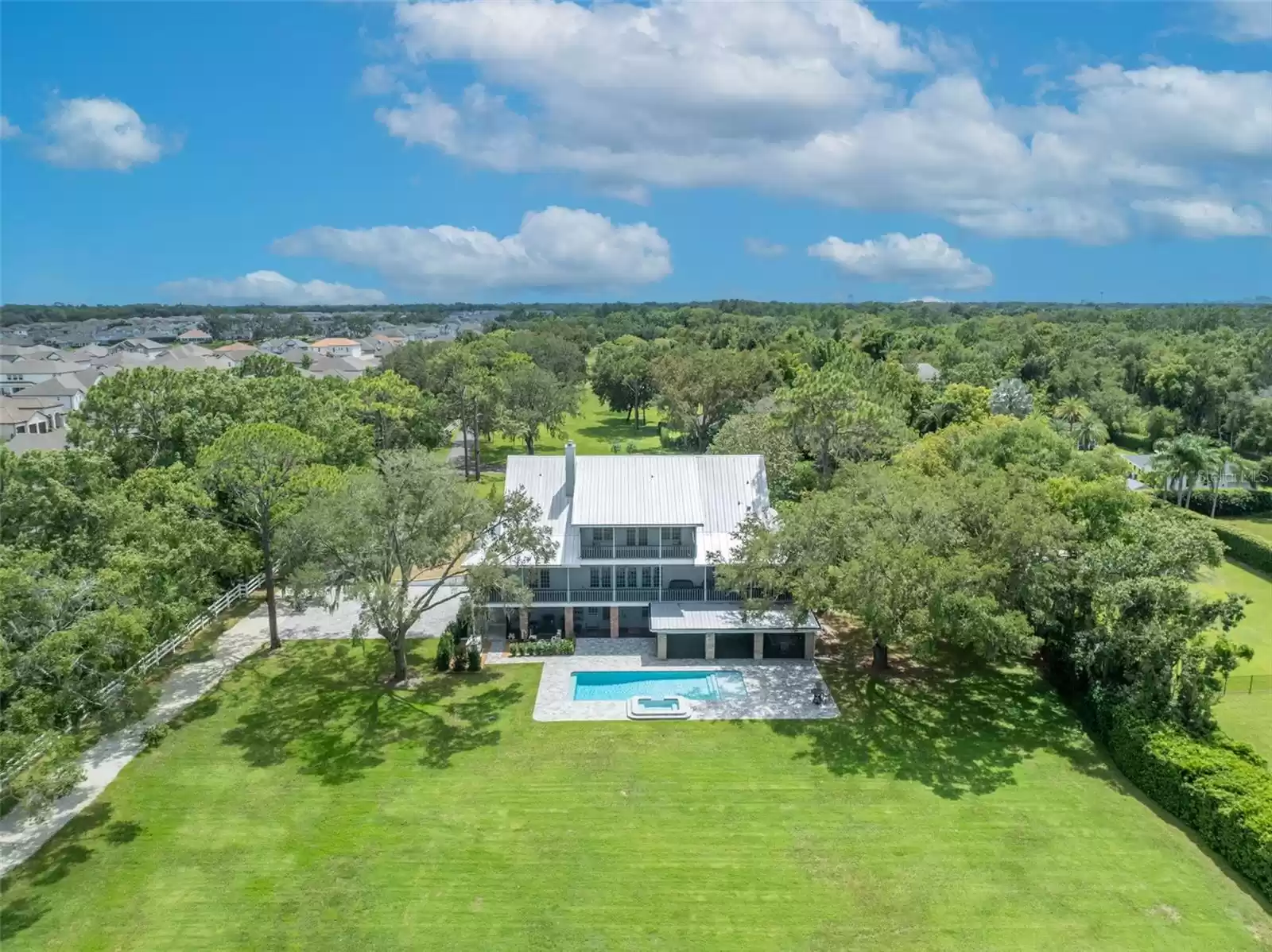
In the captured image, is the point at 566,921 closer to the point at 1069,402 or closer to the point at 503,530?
the point at 503,530

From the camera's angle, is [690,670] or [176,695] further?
[690,670]

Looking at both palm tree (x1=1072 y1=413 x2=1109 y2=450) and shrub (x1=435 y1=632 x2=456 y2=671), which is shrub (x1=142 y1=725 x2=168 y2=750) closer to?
shrub (x1=435 y1=632 x2=456 y2=671)

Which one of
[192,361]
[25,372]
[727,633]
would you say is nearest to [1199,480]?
[727,633]

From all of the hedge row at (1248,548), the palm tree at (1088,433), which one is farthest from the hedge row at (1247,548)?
the palm tree at (1088,433)

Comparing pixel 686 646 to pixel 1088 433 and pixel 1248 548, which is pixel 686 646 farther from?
pixel 1088 433

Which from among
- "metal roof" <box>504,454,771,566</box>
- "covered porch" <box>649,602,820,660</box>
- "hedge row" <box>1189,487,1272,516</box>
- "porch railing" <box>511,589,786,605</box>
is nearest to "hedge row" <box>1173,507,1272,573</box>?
"hedge row" <box>1189,487,1272,516</box>

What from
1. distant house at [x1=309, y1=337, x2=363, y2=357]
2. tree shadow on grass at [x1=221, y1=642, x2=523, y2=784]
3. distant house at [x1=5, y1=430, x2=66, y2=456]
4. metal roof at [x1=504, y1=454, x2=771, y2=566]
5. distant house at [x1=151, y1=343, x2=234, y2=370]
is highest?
distant house at [x1=309, y1=337, x2=363, y2=357]

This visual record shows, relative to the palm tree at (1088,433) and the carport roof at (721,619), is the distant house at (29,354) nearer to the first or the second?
the carport roof at (721,619)
